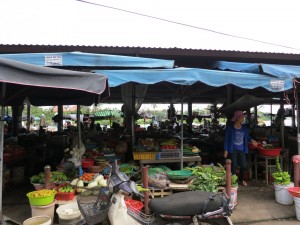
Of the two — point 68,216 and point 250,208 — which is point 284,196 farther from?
point 68,216

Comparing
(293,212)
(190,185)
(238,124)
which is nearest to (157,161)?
(190,185)

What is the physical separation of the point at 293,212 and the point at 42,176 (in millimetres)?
4759

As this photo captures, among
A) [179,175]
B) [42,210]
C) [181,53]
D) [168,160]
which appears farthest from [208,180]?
[181,53]

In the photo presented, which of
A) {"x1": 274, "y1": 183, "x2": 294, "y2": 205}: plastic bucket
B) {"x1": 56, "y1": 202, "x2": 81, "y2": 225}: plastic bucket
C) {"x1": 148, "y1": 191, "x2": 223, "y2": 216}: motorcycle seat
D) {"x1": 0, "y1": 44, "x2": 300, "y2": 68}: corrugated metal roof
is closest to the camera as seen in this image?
{"x1": 148, "y1": 191, "x2": 223, "y2": 216}: motorcycle seat

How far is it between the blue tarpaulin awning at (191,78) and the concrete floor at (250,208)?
2301 mm

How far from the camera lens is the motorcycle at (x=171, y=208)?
3.21 metres

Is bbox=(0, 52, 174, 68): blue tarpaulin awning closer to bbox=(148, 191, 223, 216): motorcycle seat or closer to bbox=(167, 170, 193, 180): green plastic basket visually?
bbox=(167, 170, 193, 180): green plastic basket

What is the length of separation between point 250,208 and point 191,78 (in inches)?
107

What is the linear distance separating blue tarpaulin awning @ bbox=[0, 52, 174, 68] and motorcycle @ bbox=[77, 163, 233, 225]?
2598mm

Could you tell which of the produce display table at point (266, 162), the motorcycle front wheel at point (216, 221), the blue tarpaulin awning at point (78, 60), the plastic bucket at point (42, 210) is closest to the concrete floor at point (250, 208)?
the plastic bucket at point (42, 210)

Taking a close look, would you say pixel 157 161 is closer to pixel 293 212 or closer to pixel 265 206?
pixel 265 206

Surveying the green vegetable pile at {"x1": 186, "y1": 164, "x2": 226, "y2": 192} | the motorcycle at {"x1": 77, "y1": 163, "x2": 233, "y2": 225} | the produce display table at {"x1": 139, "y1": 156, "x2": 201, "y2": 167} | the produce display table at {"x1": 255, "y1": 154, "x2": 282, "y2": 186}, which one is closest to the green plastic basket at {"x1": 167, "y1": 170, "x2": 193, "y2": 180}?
the green vegetable pile at {"x1": 186, "y1": 164, "x2": 226, "y2": 192}

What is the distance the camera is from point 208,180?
481 centimetres

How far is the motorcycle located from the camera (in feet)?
A: 10.5
